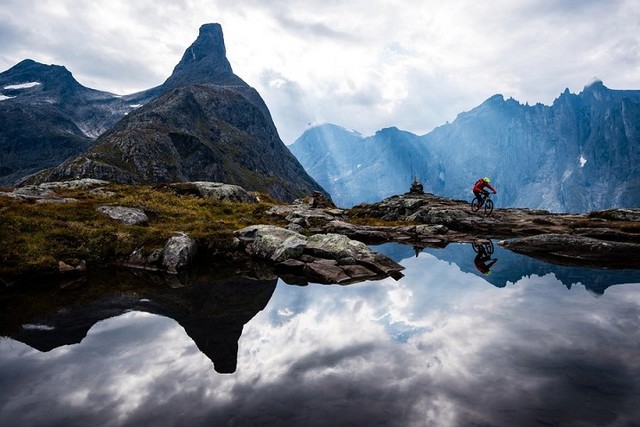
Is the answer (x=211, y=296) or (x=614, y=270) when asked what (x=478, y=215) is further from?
(x=211, y=296)

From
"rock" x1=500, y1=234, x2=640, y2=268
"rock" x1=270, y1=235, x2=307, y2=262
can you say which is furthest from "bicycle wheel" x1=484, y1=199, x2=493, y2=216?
"rock" x1=270, y1=235, x2=307, y2=262

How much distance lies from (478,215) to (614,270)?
26.6 m

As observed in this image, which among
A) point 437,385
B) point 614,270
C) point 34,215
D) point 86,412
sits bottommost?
point 86,412

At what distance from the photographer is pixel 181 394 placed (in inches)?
373

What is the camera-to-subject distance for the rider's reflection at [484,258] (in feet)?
80.8

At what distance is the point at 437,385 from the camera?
31.9 feet

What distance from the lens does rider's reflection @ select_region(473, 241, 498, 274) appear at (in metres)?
24.6

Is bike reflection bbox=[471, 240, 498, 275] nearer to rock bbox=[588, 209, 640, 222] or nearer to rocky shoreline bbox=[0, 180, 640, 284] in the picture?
rocky shoreline bbox=[0, 180, 640, 284]

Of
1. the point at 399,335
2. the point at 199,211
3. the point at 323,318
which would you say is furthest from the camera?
the point at 199,211

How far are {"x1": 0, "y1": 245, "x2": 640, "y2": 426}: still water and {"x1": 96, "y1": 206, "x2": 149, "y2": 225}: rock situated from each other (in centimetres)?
1235

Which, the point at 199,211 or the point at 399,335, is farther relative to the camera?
the point at 199,211

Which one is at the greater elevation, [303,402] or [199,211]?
[199,211]

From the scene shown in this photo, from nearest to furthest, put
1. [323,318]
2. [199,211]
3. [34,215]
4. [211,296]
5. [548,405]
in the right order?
[548,405]
[323,318]
[211,296]
[34,215]
[199,211]

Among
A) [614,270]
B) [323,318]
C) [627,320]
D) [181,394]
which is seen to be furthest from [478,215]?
[181,394]
